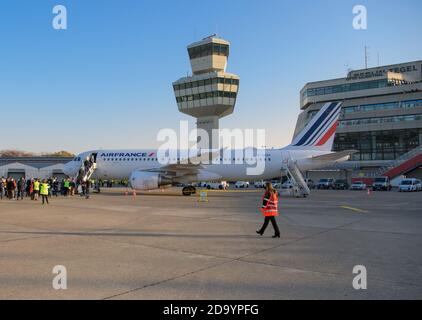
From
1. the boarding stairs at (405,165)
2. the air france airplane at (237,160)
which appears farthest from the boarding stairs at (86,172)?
the boarding stairs at (405,165)

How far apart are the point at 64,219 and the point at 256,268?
919 cm

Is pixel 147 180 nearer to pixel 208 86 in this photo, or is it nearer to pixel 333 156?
pixel 333 156

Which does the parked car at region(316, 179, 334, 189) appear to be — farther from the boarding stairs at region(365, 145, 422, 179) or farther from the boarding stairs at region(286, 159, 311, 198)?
the boarding stairs at region(286, 159, 311, 198)

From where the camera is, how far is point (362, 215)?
14.9m

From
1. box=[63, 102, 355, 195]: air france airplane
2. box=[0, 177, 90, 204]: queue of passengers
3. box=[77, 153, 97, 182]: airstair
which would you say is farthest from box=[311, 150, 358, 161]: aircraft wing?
box=[77, 153, 97, 182]: airstair

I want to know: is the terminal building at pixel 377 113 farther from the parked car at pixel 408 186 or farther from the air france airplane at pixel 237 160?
the air france airplane at pixel 237 160

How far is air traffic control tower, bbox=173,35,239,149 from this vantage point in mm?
76688

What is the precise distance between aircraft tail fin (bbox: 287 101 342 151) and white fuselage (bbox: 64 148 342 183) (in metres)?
0.93

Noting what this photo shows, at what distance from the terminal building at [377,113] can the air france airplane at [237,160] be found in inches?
1358

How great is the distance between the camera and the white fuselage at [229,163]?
30.4 m

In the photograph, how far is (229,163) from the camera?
99.7 ft
